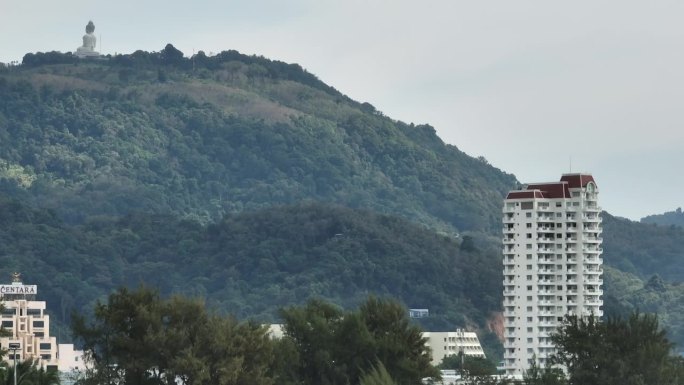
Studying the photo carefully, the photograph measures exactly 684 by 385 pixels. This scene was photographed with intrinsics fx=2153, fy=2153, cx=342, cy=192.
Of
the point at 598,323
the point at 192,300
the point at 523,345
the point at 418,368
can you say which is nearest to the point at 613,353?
the point at 598,323

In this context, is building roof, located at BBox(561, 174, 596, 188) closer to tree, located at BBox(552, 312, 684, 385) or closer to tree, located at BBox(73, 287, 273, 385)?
tree, located at BBox(552, 312, 684, 385)

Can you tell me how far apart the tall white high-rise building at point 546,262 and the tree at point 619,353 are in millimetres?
48013

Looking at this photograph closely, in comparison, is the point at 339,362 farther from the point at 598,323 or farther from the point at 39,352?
the point at 39,352

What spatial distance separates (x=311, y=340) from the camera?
10081 centimetres

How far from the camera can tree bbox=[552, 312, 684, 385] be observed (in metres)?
100

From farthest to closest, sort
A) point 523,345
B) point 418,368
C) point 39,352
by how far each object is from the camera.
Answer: point 39,352
point 523,345
point 418,368

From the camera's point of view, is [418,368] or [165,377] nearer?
[165,377]

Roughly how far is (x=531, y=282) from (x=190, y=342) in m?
69.0

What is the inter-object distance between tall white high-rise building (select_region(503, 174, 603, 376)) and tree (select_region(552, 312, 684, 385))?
158 ft

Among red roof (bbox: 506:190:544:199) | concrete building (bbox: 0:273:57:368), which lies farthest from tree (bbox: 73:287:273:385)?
concrete building (bbox: 0:273:57:368)

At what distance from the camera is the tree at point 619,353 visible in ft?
330

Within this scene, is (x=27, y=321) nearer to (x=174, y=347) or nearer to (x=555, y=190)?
(x=555, y=190)

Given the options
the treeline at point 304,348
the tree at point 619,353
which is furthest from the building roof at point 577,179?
the tree at point 619,353

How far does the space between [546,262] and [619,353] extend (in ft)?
172
